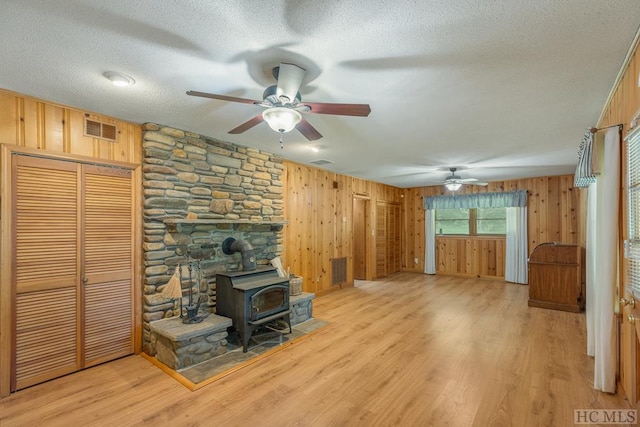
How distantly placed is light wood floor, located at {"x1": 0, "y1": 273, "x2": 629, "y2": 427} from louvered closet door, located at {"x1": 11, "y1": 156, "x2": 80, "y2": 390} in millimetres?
218

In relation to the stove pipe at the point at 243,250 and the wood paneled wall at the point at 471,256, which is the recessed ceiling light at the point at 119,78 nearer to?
the stove pipe at the point at 243,250

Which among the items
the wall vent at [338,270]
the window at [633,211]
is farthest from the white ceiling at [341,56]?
the wall vent at [338,270]

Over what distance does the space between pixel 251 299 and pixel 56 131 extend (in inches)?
95.5

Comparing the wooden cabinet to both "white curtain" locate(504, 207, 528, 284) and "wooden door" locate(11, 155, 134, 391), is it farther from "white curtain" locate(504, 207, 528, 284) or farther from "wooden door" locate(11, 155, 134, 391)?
"wooden door" locate(11, 155, 134, 391)

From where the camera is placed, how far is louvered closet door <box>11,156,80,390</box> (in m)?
2.50

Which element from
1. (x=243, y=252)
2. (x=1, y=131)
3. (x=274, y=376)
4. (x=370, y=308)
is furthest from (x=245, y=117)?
(x=370, y=308)

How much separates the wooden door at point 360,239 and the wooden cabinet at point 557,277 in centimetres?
333

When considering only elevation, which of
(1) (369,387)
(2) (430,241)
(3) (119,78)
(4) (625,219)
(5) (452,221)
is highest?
(3) (119,78)

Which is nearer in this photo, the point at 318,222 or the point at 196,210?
the point at 196,210

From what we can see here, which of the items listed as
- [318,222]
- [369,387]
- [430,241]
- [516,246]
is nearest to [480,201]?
[516,246]

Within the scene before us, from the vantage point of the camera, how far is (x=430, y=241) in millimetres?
7922

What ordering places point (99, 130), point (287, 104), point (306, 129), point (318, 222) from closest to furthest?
1. point (287, 104)
2. point (306, 129)
3. point (99, 130)
4. point (318, 222)

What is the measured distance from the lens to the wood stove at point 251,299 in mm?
3240

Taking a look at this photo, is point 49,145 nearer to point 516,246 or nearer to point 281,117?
point 281,117
